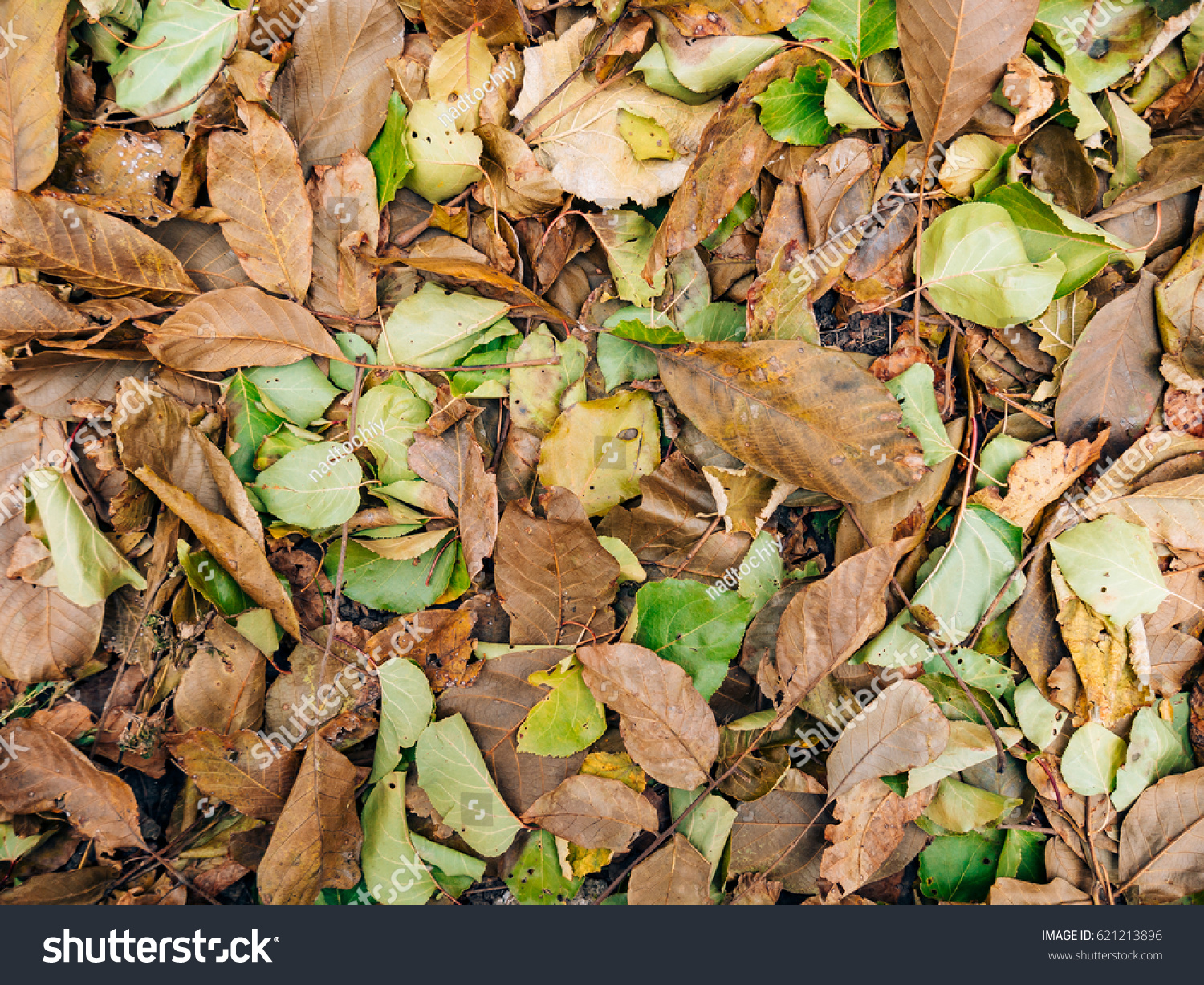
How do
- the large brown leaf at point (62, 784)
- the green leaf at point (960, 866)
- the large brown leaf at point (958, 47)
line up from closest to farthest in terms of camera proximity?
the large brown leaf at point (958, 47), the large brown leaf at point (62, 784), the green leaf at point (960, 866)

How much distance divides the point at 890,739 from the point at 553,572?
0.95 metres

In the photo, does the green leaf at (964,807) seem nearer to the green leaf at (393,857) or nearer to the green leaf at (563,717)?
the green leaf at (563,717)

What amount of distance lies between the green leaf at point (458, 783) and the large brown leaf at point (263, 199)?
3.93ft

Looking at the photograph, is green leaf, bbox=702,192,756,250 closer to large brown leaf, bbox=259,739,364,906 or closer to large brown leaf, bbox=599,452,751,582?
large brown leaf, bbox=599,452,751,582

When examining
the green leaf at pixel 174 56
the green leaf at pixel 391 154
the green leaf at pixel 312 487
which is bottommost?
the green leaf at pixel 312 487

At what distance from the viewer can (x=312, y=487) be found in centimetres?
174

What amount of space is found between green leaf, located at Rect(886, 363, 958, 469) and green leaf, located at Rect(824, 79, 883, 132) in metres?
0.62

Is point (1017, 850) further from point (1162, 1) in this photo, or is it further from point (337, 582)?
point (1162, 1)

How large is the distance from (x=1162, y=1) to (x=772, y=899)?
245 cm

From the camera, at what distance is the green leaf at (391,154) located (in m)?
1.71

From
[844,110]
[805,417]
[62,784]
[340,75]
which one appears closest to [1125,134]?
[844,110]

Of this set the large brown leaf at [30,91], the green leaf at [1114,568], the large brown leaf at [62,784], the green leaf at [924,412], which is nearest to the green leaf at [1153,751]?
the green leaf at [1114,568]
